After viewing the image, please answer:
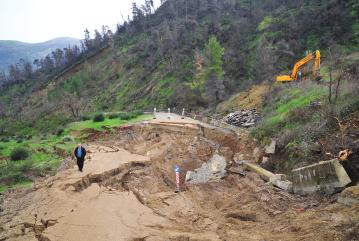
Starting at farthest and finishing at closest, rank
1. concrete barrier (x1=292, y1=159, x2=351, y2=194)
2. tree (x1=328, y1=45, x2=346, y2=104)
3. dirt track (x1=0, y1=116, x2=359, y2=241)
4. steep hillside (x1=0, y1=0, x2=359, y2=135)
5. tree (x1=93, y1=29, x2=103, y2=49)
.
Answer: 1. tree (x1=93, y1=29, x2=103, y2=49)
2. steep hillside (x1=0, y1=0, x2=359, y2=135)
3. tree (x1=328, y1=45, x2=346, y2=104)
4. concrete barrier (x1=292, y1=159, x2=351, y2=194)
5. dirt track (x1=0, y1=116, x2=359, y2=241)

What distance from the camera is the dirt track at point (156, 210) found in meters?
9.04

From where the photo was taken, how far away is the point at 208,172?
15945 mm

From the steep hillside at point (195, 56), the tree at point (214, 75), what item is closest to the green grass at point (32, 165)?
the tree at point (214, 75)

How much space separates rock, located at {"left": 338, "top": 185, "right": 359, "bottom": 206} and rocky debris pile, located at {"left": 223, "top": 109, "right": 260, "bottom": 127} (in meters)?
14.2

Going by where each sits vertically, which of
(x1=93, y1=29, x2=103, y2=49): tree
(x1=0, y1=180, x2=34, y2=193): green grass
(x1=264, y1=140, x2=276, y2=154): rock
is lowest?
(x1=0, y1=180, x2=34, y2=193): green grass

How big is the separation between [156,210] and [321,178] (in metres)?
5.26

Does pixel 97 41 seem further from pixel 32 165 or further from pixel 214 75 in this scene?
pixel 32 165

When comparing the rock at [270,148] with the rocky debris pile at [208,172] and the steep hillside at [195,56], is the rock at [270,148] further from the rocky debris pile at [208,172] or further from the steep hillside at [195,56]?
the steep hillside at [195,56]

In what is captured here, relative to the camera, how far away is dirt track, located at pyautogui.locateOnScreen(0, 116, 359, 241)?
904 centimetres

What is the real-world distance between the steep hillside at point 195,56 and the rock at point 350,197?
95.3ft

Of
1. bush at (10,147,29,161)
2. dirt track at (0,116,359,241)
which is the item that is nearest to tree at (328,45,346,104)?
dirt track at (0,116,359,241)

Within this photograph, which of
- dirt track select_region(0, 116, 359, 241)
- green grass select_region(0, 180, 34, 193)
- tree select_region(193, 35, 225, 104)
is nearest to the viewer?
dirt track select_region(0, 116, 359, 241)

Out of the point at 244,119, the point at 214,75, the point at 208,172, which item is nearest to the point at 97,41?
the point at 214,75

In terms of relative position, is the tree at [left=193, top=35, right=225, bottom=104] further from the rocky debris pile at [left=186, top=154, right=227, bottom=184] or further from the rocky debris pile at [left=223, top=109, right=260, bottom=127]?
the rocky debris pile at [left=186, top=154, right=227, bottom=184]
